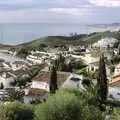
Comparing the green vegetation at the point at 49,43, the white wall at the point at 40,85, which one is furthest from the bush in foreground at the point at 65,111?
the green vegetation at the point at 49,43

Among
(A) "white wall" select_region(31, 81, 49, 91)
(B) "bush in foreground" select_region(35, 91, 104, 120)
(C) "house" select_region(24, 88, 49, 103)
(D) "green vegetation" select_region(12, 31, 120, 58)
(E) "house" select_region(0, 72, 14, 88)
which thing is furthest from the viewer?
(D) "green vegetation" select_region(12, 31, 120, 58)

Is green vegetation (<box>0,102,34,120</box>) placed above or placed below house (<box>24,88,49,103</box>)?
above

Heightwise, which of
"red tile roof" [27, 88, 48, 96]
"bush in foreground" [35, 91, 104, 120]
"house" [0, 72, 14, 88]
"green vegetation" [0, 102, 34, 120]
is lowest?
"house" [0, 72, 14, 88]

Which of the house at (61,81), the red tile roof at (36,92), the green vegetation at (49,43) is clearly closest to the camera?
the red tile roof at (36,92)

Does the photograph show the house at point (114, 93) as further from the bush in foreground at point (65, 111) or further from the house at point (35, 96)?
the bush in foreground at point (65, 111)

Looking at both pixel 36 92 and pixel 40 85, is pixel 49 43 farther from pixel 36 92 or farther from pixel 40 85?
pixel 36 92

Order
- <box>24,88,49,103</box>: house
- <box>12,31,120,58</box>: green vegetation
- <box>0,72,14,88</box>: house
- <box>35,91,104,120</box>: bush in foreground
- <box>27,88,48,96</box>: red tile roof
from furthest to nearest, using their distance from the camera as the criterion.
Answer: <box>12,31,120,58</box>: green vegetation
<box>0,72,14,88</box>: house
<box>27,88,48,96</box>: red tile roof
<box>24,88,49,103</box>: house
<box>35,91,104,120</box>: bush in foreground

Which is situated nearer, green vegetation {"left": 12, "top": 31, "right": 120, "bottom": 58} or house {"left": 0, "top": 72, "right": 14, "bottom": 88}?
house {"left": 0, "top": 72, "right": 14, "bottom": 88}

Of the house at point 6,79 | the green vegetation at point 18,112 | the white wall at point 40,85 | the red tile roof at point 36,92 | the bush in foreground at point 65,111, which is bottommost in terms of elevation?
the house at point 6,79

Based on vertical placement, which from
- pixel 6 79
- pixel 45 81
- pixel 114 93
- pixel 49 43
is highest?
pixel 45 81

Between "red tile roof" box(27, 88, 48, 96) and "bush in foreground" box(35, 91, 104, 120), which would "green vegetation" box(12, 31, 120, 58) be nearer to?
"red tile roof" box(27, 88, 48, 96)

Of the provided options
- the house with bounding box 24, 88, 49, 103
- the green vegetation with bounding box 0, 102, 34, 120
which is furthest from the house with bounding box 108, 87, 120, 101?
the green vegetation with bounding box 0, 102, 34, 120

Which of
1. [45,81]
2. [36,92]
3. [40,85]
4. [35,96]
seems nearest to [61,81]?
[45,81]
